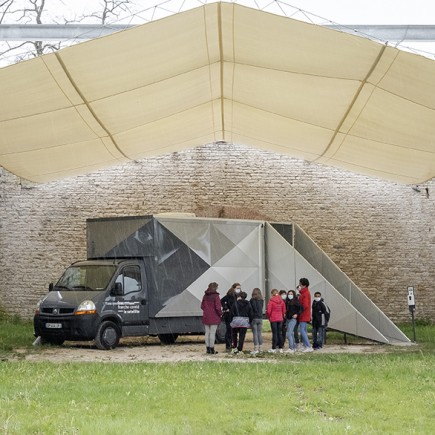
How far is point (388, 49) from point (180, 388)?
17.1 ft

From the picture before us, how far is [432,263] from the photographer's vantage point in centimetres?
2316

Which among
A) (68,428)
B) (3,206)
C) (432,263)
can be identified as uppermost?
(3,206)

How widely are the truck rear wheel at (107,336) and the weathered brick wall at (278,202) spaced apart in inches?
264

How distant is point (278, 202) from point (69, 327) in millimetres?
8516

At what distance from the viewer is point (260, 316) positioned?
51.8ft

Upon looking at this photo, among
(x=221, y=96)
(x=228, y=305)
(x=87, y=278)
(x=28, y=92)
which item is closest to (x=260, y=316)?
(x=228, y=305)

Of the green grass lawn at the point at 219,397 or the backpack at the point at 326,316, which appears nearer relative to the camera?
the green grass lawn at the point at 219,397

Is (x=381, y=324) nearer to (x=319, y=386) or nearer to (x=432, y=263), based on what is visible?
(x=432, y=263)

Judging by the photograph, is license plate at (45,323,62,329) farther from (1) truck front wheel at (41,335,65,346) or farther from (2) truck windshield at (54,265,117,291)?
(2) truck windshield at (54,265,117,291)

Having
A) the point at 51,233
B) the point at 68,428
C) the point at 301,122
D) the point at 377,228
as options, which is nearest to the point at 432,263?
the point at 377,228

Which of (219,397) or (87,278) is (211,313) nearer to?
(87,278)

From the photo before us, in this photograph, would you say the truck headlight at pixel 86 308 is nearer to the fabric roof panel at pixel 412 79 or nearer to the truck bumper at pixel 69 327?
the truck bumper at pixel 69 327

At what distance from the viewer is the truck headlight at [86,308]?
52.0ft

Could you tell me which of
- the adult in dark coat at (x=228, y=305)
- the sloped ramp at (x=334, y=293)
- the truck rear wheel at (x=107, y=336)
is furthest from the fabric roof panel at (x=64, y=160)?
the adult in dark coat at (x=228, y=305)
